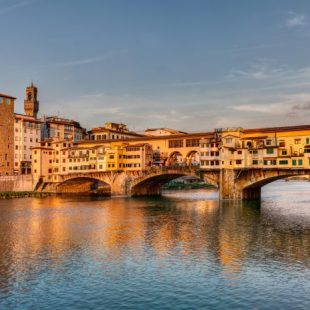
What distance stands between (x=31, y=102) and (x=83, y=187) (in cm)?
5468

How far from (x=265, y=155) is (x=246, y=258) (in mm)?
46429

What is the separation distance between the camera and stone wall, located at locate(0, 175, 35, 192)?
113062mm

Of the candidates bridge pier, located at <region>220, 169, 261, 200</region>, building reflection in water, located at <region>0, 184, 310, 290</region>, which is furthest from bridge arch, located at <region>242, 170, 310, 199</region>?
building reflection in water, located at <region>0, 184, 310, 290</region>

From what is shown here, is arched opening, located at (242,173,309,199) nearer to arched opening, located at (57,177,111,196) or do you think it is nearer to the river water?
the river water

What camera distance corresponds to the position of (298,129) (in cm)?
7794

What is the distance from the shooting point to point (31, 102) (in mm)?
161750

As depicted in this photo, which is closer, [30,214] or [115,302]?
[115,302]

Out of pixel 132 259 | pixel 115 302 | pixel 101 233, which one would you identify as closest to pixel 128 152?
pixel 101 233

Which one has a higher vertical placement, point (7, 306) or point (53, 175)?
point (53, 175)

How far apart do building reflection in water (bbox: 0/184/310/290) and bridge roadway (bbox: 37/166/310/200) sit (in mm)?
10447

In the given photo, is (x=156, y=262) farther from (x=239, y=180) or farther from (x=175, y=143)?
(x=175, y=143)

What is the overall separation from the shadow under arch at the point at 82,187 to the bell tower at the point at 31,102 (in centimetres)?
5039

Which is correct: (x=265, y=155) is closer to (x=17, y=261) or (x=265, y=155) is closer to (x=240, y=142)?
(x=240, y=142)

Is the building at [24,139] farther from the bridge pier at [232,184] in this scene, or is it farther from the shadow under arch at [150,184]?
the bridge pier at [232,184]
